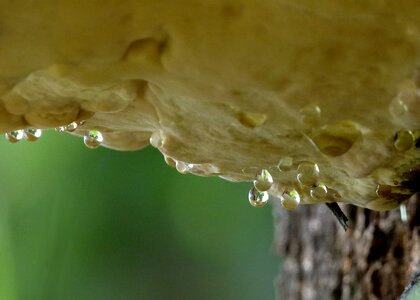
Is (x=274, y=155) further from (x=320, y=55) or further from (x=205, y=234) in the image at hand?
(x=205, y=234)

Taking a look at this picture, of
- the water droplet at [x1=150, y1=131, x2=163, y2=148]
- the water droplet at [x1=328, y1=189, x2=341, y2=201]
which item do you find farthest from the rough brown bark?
the water droplet at [x1=150, y1=131, x2=163, y2=148]

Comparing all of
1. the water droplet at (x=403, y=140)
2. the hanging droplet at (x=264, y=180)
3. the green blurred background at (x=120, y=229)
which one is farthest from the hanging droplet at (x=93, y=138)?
the green blurred background at (x=120, y=229)

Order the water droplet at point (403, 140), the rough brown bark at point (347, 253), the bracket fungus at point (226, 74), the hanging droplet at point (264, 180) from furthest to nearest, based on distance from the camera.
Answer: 1. the rough brown bark at point (347, 253)
2. the hanging droplet at point (264, 180)
3. the water droplet at point (403, 140)
4. the bracket fungus at point (226, 74)

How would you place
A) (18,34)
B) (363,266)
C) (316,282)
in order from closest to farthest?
1. (18,34)
2. (363,266)
3. (316,282)

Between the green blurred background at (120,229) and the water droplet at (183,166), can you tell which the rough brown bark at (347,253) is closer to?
the water droplet at (183,166)

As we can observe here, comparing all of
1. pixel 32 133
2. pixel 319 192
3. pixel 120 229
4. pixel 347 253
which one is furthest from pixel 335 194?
pixel 120 229

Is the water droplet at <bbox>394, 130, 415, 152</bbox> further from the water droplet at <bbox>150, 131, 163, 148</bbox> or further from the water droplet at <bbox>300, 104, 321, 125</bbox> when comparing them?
the water droplet at <bbox>150, 131, 163, 148</bbox>

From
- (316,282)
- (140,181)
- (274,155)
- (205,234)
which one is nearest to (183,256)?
(205,234)
